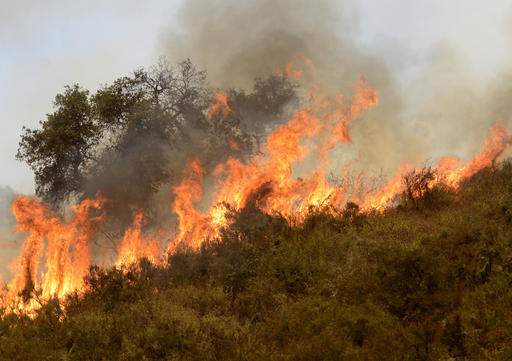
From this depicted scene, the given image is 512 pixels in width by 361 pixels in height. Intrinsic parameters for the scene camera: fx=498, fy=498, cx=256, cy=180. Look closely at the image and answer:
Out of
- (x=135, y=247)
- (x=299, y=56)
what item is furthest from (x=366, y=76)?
(x=135, y=247)

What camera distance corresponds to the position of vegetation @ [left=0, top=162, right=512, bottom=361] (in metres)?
8.75

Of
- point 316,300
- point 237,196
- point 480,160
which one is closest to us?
point 316,300

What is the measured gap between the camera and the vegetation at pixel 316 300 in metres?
8.75

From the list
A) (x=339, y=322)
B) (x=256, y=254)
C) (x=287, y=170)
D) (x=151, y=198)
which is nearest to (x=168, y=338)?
(x=339, y=322)

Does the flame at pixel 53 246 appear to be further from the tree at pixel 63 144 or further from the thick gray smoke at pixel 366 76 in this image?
the thick gray smoke at pixel 366 76

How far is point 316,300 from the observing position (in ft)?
34.2

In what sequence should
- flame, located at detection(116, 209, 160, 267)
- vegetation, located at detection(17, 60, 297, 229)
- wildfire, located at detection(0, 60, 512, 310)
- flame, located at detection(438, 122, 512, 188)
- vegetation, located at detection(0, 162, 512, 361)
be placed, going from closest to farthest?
vegetation, located at detection(0, 162, 512, 361) < wildfire, located at detection(0, 60, 512, 310) < flame, located at detection(438, 122, 512, 188) < flame, located at detection(116, 209, 160, 267) < vegetation, located at detection(17, 60, 297, 229)

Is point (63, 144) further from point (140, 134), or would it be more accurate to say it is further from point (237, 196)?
point (237, 196)

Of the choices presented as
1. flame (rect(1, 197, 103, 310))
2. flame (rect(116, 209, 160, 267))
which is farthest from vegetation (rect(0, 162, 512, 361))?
flame (rect(1, 197, 103, 310))

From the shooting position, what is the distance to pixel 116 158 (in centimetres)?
2234

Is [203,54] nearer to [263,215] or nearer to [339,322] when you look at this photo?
[263,215]

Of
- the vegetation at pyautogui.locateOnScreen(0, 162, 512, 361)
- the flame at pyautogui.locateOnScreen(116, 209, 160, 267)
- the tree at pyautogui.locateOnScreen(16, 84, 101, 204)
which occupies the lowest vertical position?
the vegetation at pyautogui.locateOnScreen(0, 162, 512, 361)

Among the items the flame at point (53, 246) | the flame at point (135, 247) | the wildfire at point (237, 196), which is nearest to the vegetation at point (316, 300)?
the wildfire at point (237, 196)

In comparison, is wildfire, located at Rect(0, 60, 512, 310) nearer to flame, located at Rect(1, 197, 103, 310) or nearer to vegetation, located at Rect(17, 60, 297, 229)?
flame, located at Rect(1, 197, 103, 310)
